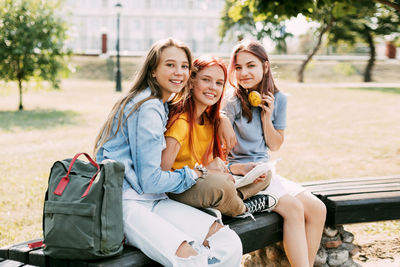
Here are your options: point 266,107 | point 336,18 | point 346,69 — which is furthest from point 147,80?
point 346,69

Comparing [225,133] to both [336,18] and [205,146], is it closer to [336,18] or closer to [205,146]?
[205,146]

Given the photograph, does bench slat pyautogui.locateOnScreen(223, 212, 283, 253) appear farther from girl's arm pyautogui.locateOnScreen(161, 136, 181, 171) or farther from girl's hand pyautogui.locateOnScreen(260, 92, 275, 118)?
girl's hand pyautogui.locateOnScreen(260, 92, 275, 118)

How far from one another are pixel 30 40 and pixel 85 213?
50.9 ft

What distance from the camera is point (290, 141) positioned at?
381 inches

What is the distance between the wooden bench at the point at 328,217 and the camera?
2369mm

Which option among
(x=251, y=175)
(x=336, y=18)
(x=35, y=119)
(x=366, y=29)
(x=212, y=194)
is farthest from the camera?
(x=366, y=29)

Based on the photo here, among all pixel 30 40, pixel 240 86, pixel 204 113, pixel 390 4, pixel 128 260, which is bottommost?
pixel 128 260

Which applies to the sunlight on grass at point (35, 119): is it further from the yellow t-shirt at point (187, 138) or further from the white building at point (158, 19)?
the white building at point (158, 19)

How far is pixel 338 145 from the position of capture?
30.3 feet

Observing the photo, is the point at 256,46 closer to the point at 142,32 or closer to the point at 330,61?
the point at 330,61

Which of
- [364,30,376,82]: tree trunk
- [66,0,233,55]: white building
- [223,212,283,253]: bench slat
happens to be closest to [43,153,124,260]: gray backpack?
[223,212,283,253]: bench slat

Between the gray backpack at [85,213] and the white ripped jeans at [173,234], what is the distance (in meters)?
0.13

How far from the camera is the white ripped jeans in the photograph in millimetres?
2355

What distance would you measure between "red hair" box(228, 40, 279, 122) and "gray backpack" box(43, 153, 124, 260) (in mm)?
1471
